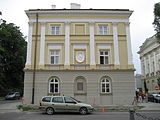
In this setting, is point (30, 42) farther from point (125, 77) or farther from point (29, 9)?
point (125, 77)

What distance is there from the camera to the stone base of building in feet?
87.4

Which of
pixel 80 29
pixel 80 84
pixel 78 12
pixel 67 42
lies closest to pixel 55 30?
pixel 67 42

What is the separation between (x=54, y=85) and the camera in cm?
2708

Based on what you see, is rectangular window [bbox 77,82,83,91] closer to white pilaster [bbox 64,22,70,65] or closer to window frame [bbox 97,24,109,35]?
white pilaster [bbox 64,22,70,65]

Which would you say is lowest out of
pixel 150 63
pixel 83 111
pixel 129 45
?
pixel 83 111

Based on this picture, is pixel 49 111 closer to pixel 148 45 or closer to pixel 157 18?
pixel 157 18

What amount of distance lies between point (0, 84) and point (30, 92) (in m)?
16.8

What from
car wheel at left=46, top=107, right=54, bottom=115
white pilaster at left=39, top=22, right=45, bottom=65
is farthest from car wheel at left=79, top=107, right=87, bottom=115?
white pilaster at left=39, top=22, right=45, bottom=65

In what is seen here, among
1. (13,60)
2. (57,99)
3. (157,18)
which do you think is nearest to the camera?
(57,99)

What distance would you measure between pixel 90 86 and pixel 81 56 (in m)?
4.09

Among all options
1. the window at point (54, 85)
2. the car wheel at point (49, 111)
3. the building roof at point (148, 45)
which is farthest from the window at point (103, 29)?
the building roof at point (148, 45)

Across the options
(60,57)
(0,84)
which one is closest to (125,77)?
(60,57)

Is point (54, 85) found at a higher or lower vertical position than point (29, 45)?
lower

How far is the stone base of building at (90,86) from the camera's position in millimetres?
26641
